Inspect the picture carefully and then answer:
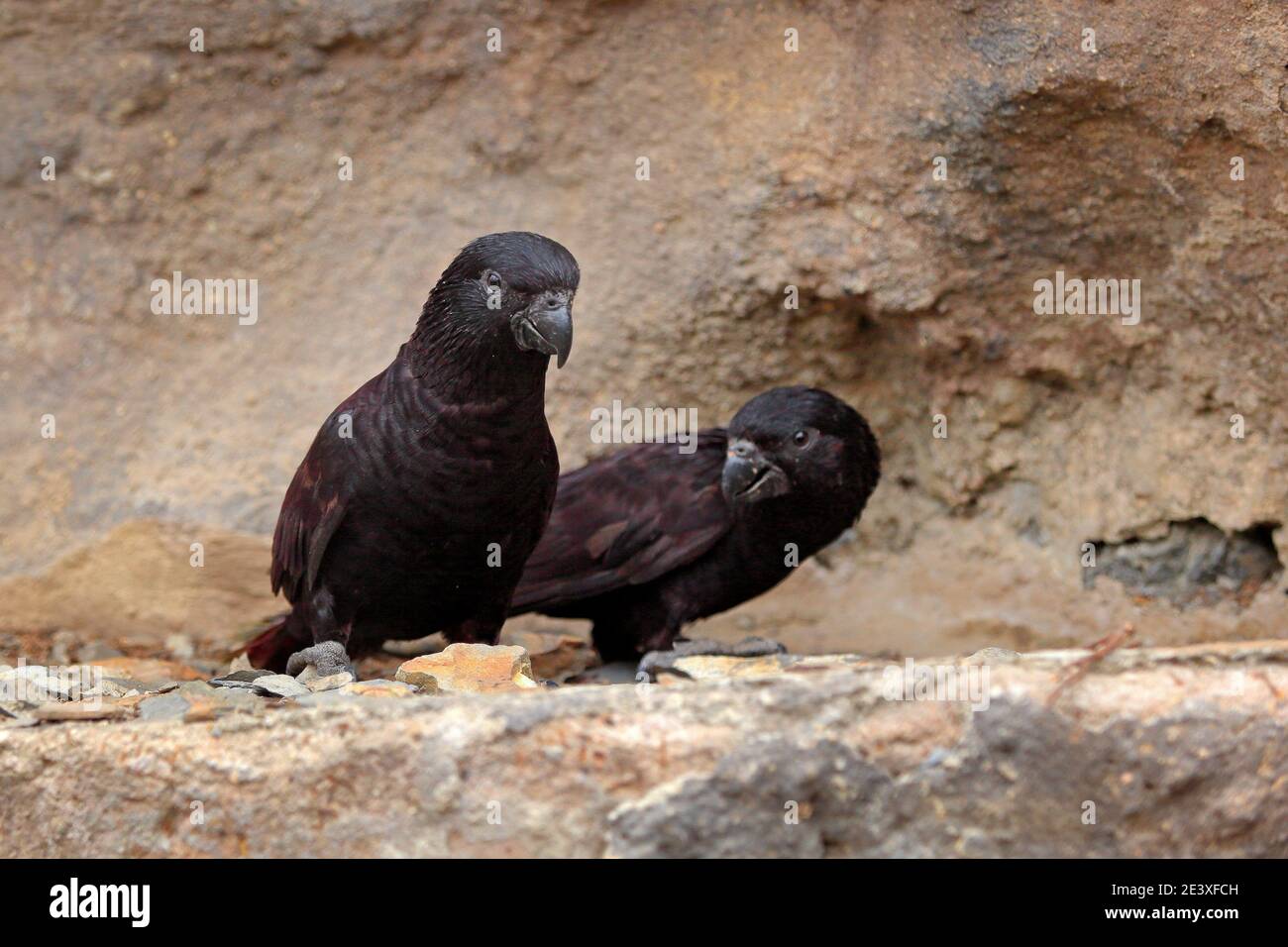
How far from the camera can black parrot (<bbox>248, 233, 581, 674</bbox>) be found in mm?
5246

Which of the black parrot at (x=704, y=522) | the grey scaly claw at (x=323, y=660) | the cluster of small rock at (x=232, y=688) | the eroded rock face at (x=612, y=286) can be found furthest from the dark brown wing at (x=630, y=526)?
the cluster of small rock at (x=232, y=688)

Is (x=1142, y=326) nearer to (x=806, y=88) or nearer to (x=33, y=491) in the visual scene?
(x=806, y=88)

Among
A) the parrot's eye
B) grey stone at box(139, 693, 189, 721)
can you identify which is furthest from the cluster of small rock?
the parrot's eye

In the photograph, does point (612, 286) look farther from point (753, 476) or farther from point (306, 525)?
point (306, 525)

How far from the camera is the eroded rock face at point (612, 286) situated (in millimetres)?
6766

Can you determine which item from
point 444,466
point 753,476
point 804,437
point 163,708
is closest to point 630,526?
point 753,476

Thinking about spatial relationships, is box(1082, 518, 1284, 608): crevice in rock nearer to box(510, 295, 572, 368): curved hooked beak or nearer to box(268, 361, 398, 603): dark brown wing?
box(510, 295, 572, 368): curved hooked beak

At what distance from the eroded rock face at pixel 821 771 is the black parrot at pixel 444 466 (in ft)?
4.83

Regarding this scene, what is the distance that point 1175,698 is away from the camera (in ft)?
12.6

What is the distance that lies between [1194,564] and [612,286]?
9.14 ft

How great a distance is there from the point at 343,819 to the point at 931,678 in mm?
1441

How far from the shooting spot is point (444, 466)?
5340 millimetres

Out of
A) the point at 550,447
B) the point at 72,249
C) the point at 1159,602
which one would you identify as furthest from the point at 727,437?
the point at 72,249

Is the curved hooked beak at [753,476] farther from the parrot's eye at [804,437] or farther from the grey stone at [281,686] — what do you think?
the grey stone at [281,686]
